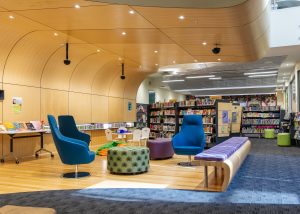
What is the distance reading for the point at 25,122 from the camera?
9555mm

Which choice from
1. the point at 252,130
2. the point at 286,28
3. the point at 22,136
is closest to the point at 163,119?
the point at 286,28

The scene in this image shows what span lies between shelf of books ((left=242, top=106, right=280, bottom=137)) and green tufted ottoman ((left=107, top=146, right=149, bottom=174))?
14.0 metres

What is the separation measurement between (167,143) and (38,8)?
17.0 ft

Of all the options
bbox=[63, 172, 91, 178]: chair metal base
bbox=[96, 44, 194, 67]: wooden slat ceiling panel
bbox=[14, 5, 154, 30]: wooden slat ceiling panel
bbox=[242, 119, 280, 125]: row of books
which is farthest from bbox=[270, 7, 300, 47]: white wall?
bbox=[242, 119, 280, 125]: row of books

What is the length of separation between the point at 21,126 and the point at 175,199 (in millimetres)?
6354

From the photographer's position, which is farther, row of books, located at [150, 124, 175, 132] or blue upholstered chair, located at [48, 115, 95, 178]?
row of books, located at [150, 124, 175, 132]

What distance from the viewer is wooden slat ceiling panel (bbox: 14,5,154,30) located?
620 cm

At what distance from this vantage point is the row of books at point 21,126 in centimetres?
874

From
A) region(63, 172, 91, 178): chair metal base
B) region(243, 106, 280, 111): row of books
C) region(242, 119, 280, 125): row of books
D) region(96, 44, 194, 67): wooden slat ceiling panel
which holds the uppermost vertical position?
region(96, 44, 194, 67): wooden slat ceiling panel

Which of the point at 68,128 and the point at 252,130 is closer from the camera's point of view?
the point at 68,128

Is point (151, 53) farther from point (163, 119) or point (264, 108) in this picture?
point (264, 108)

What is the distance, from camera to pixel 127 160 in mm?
6727

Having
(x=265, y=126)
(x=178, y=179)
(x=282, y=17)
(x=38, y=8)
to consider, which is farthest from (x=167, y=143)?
(x=265, y=126)

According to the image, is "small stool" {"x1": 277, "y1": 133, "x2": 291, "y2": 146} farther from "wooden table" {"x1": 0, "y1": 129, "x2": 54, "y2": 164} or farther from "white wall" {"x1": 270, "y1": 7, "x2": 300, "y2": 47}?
"wooden table" {"x1": 0, "y1": 129, "x2": 54, "y2": 164}
